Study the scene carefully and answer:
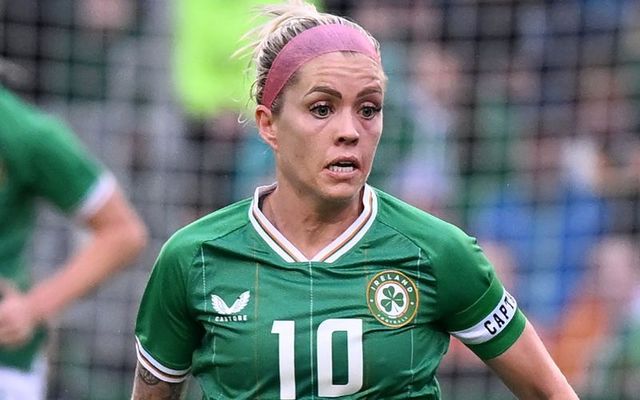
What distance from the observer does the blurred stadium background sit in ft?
27.1

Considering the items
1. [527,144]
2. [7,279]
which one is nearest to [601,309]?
[527,144]

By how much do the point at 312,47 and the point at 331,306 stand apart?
58cm

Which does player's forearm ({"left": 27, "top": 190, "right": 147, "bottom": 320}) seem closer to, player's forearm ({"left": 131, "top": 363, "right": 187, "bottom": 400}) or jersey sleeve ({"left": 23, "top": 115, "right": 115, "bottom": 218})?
jersey sleeve ({"left": 23, "top": 115, "right": 115, "bottom": 218})

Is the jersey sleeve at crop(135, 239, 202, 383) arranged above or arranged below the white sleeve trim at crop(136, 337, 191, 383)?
above

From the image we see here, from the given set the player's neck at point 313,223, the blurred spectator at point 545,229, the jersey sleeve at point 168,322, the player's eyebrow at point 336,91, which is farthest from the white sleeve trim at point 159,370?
the blurred spectator at point 545,229

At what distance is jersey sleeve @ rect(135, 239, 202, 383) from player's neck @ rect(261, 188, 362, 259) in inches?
9.5

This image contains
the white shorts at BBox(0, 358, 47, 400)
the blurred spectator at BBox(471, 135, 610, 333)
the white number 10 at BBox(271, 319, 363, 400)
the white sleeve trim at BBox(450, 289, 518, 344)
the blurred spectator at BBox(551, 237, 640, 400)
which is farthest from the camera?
the blurred spectator at BBox(471, 135, 610, 333)

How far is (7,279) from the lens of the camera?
5.30 meters

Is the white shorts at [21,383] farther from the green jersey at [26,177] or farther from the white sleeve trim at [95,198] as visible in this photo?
the white sleeve trim at [95,198]

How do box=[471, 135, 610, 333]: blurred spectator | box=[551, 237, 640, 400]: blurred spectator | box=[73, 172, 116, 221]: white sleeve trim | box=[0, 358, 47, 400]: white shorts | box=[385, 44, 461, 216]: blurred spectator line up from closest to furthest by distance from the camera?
box=[0, 358, 47, 400]: white shorts < box=[73, 172, 116, 221]: white sleeve trim < box=[551, 237, 640, 400]: blurred spectator < box=[471, 135, 610, 333]: blurred spectator < box=[385, 44, 461, 216]: blurred spectator

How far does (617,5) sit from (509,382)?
5.26 metres

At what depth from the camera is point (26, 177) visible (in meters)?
5.27

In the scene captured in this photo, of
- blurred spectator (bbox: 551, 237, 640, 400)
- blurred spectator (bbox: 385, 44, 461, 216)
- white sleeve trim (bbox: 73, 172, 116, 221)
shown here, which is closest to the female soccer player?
white sleeve trim (bbox: 73, 172, 116, 221)

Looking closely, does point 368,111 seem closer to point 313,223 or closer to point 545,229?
point 313,223
